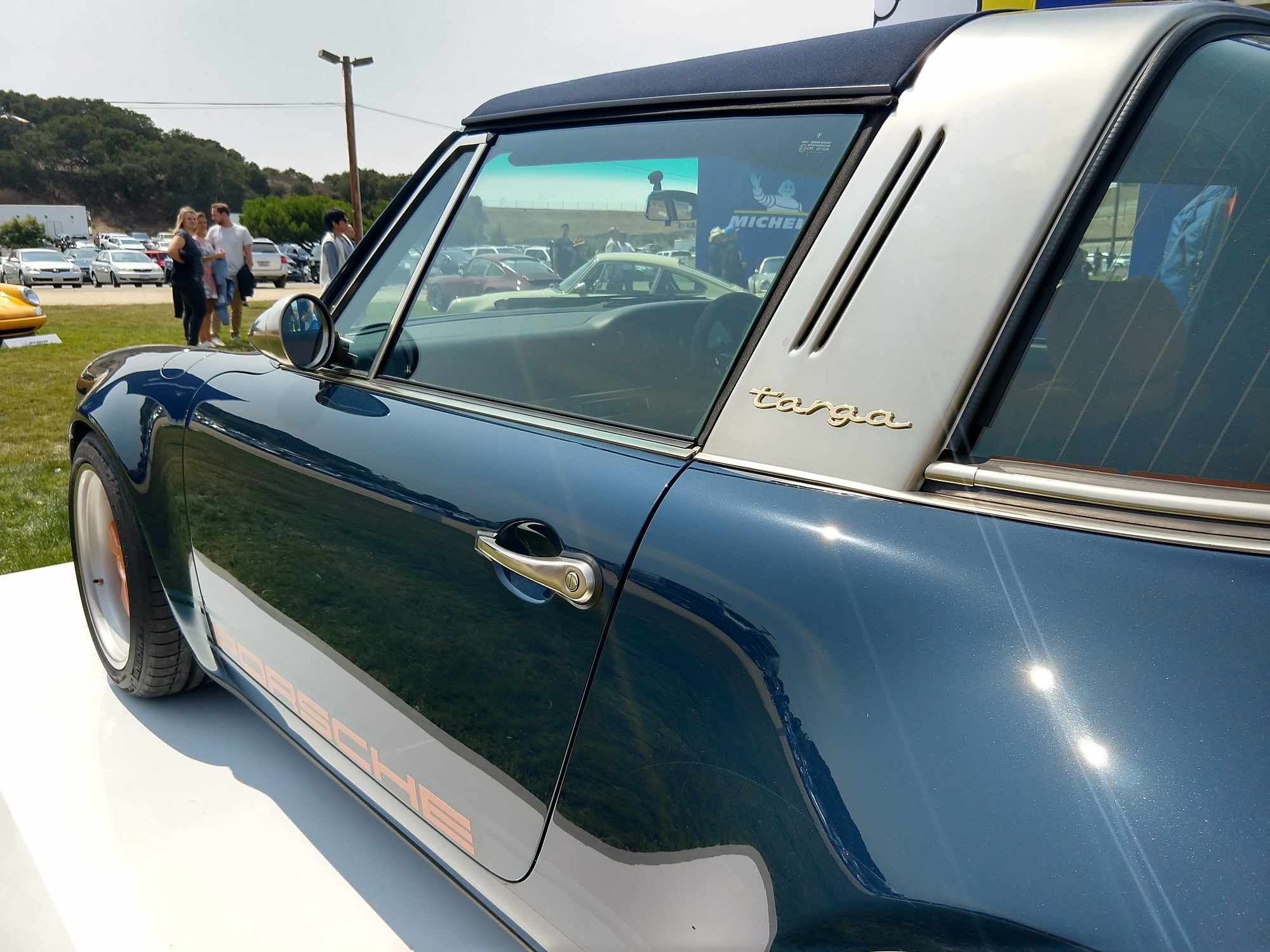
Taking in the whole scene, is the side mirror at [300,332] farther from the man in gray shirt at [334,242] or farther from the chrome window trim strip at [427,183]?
the man in gray shirt at [334,242]

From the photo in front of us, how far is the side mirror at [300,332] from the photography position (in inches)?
73.1

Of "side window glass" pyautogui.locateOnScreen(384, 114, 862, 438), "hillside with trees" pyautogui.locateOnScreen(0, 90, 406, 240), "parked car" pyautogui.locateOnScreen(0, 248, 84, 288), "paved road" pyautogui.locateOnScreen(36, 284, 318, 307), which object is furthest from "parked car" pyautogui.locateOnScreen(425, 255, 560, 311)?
"hillside with trees" pyautogui.locateOnScreen(0, 90, 406, 240)

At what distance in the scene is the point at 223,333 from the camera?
1294cm

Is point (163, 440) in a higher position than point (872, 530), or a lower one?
lower

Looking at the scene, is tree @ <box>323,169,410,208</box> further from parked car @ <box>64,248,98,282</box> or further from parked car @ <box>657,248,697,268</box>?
parked car @ <box>657,248,697,268</box>

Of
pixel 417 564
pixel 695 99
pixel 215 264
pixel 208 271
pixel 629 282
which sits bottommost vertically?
pixel 208 271

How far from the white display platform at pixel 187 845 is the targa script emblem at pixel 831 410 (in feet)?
3.44

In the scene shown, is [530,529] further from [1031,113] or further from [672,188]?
[1031,113]

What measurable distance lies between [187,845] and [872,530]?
203 centimetres

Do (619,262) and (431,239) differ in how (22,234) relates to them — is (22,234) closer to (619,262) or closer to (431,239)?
(431,239)

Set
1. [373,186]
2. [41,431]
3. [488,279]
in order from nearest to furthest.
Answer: [488,279] < [41,431] < [373,186]

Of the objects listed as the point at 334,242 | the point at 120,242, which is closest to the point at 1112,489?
the point at 334,242

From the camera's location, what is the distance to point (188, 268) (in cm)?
975

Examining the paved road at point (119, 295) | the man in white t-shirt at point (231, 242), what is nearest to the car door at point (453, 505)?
the man in white t-shirt at point (231, 242)
